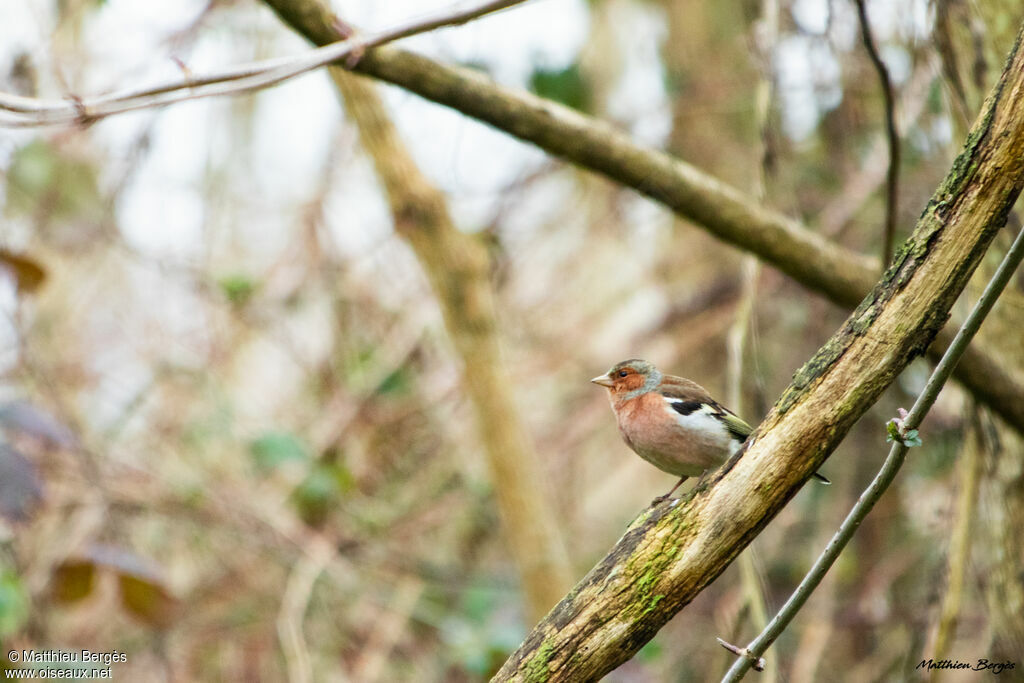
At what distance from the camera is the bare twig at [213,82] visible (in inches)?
98.6

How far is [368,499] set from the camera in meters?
7.50

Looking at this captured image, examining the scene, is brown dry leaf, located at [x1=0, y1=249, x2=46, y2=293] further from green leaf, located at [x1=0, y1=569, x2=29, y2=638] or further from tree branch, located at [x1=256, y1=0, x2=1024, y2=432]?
tree branch, located at [x1=256, y1=0, x2=1024, y2=432]

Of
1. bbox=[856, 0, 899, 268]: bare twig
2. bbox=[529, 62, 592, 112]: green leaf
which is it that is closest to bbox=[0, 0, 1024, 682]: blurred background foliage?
bbox=[529, 62, 592, 112]: green leaf

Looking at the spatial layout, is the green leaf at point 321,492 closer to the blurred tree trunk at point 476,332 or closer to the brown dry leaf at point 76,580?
the blurred tree trunk at point 476,332

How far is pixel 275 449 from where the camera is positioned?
644 cm

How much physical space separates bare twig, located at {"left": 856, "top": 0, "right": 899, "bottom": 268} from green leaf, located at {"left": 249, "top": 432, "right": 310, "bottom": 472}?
4197 mm

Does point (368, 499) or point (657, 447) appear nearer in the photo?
point (657, 447)

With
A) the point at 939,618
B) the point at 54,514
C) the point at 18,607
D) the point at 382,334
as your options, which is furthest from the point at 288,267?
the point at 939,618

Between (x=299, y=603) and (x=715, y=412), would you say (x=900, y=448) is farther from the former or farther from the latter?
(x=299, y=603)

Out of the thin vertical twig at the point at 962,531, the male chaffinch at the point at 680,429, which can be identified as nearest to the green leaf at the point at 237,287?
the male chaffinch at the point at 680,429

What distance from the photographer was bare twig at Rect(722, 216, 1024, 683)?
1.97m

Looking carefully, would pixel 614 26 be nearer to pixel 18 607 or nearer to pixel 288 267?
pixel 288 267

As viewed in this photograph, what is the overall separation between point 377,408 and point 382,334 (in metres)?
0.67

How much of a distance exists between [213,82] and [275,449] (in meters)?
4.24
